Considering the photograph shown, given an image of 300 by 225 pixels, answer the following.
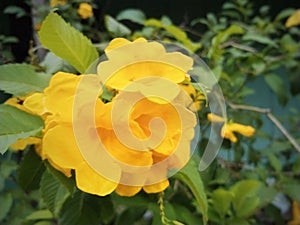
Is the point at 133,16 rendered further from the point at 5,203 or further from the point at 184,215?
the point at 5,203

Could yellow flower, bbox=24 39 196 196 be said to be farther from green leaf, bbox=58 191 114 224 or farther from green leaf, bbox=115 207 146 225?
green leaf, bbox=115 207 146 225

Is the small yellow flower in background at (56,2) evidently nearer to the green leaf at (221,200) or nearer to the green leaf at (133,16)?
the green leaf at (133,16)

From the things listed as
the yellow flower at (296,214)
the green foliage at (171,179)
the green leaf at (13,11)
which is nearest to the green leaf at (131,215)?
the green foliage at (171,179)

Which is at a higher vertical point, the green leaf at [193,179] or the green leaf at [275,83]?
the green leaf at [193,179]

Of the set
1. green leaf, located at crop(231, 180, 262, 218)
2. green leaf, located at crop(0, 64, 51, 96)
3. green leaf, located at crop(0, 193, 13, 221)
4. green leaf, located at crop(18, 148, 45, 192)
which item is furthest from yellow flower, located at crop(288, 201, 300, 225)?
green leaf, located at crop(0, 64, 51, 96)

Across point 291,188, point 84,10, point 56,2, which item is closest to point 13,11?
point 84,10
